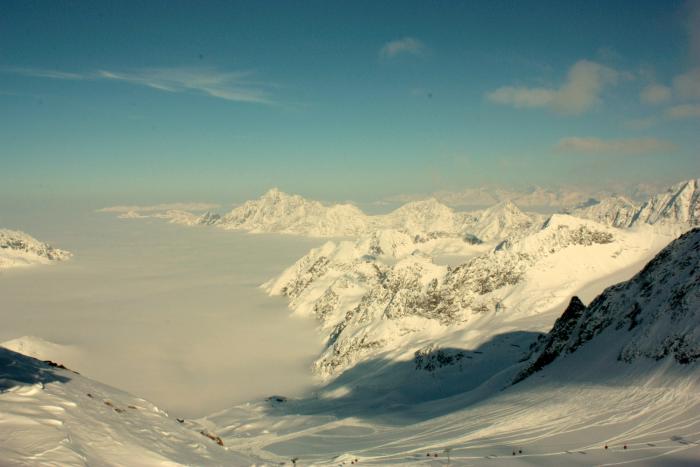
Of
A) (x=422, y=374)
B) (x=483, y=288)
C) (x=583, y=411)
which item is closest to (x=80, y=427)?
(x=583, y=411)

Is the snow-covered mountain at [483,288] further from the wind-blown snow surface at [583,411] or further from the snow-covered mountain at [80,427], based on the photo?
the snow-covered mountain at [80,427]

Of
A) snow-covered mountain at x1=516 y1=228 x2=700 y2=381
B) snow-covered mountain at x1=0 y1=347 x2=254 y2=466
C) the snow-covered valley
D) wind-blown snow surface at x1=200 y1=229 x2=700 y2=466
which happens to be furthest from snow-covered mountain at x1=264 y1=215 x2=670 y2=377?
snow-covered mountain at x1=0 y1=347 x2=254 y2=466

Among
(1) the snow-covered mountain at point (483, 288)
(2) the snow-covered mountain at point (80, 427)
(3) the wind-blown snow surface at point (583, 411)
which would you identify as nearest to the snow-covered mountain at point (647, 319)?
(3) the wind-blown snow surface at point (583, 411)

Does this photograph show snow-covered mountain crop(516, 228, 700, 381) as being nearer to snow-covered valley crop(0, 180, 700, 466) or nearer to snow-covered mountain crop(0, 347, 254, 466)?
snow-covered valley crop(0, 180, 700, 466)

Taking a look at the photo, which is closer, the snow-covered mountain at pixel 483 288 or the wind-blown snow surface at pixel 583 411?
the wind-blown snow surface at pixel 583 411

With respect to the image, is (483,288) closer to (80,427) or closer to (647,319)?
(647,319)
